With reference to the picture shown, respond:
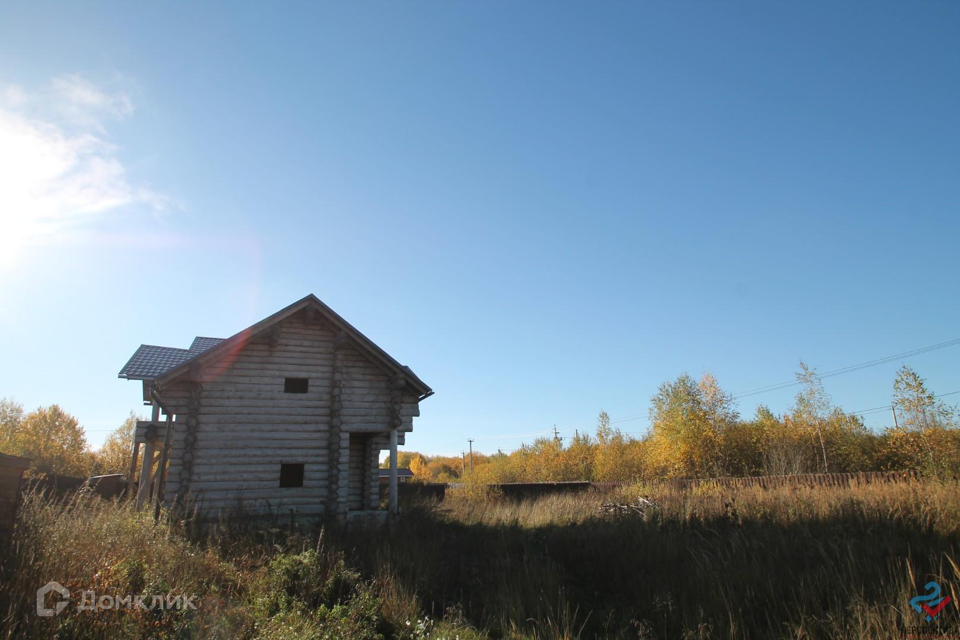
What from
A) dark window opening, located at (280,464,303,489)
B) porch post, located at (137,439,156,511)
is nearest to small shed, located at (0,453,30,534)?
porch post, located at (137,439,156,511)

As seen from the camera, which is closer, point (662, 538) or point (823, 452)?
point (662, 538)

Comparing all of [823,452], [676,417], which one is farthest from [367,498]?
[823,452]

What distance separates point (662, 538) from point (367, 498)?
11.8m

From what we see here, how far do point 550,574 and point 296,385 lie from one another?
1070cm

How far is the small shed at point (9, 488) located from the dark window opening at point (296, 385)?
9.05 meters

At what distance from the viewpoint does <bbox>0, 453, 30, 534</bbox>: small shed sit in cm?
691

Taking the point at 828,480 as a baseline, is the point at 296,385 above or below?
above

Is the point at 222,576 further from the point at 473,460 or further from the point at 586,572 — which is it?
the point at 473,460

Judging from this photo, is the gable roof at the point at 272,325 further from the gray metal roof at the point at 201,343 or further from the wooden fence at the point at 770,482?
the wooden fence at the point at 770,482

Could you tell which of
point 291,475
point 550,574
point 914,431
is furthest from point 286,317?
point 914,431

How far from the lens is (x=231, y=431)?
15211mm

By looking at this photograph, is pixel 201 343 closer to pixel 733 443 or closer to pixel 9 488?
pixel 9 488

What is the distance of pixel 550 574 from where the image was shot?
8.96 meters

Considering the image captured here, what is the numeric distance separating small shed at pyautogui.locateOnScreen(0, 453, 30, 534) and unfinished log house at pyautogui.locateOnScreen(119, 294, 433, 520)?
7.13m
